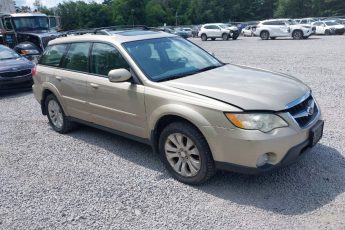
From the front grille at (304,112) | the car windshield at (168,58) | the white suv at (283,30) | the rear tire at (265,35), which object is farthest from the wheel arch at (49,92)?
the rear tire at (265,35)

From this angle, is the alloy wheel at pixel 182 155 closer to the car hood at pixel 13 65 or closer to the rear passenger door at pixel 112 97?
the rear passenger door at pixel 112 97

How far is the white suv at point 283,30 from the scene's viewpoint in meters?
27.7

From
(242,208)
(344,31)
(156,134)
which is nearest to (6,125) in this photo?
(156,134)

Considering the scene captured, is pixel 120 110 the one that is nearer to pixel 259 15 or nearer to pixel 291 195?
pixel 291 195

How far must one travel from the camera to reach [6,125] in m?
7.02

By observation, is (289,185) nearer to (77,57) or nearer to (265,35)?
(77,57)

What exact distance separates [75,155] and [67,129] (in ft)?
3.37

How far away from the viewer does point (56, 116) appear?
6.16 m

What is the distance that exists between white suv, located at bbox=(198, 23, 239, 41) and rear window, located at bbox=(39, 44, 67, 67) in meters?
29.4

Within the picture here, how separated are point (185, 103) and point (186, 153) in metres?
0.57

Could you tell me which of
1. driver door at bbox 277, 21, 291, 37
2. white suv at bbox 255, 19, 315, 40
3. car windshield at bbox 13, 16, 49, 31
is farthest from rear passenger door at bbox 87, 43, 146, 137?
driver door at bbox 277, 21, 291, 37

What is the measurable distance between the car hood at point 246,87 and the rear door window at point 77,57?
1.66 m

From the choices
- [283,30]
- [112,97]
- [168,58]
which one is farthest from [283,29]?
[112,97]

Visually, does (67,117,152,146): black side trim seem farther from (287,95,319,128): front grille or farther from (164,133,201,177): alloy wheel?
(287,95,319,128): front grille
